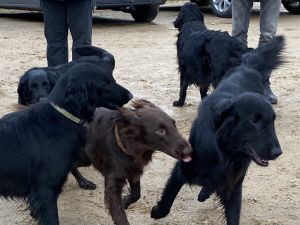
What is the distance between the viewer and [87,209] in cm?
424

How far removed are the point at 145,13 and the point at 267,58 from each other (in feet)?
28.4

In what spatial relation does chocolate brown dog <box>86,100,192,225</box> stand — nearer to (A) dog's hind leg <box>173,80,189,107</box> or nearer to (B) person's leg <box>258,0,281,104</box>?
(A) dog's hind leg <box>173,80,189,107</box>

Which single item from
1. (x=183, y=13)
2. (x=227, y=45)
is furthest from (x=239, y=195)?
(x=183, y=13)

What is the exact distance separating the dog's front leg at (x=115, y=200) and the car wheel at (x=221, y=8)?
405 inches

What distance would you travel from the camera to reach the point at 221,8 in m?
13.7

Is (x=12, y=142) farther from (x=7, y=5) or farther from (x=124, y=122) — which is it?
(x=7, y=5)

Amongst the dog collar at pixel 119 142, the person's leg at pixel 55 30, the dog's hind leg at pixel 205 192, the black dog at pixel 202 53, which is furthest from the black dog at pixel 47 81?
the black dog at pixel 202 53

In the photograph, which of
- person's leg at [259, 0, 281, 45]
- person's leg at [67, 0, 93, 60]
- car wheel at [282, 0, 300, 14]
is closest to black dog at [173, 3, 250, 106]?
person's leg at [259, 0, 281, 45]

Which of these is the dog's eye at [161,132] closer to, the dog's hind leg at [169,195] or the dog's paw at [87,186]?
the dog's hind leg at [169,195]

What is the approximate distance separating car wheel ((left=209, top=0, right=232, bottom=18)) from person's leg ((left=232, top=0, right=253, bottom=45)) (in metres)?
6.99

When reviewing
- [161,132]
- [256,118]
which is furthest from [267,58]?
[256,118]

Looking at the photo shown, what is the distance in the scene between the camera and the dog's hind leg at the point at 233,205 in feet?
12.2

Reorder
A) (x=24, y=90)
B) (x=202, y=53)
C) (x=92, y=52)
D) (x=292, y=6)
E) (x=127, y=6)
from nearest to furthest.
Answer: (x=92, y=52) → (x=24, y=90) → (x=202, y=53) → (x=127, y=6) → (x=292, y=6)

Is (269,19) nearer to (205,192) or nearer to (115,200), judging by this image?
(205,192)
